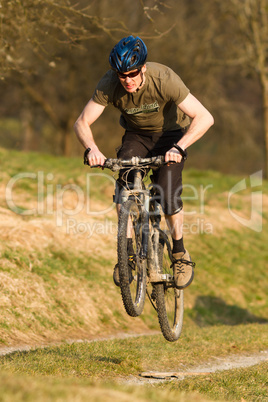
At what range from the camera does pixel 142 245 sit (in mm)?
5852

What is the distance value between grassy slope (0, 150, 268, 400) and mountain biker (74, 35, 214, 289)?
65.4 inches

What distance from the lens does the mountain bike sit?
215 inches

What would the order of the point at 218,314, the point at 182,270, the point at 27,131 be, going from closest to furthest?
the point at 182,270 < the point at 218,314 < the point at 27,131

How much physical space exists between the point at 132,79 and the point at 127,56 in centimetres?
23

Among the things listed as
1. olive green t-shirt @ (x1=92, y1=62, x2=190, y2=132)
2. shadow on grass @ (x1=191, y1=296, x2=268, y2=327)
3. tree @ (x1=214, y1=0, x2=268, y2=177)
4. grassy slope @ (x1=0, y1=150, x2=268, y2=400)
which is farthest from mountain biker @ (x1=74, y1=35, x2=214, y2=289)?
tree @ (x1=214, y1=0, x2=268, y2=177)

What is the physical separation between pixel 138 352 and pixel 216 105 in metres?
22.3

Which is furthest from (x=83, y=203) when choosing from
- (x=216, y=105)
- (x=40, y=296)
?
(x=216, y=105)

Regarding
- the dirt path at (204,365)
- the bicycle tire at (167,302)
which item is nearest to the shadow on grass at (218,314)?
the dirt path at (204,365)

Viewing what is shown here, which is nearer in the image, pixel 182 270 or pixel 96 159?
pixel 96 159

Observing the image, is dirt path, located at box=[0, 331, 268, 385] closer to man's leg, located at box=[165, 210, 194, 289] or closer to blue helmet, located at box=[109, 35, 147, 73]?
man's leg, located at box=[165, 210, 194, 289]

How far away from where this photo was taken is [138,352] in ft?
23.5

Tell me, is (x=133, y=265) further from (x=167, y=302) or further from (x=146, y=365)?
(x=146, y=365)

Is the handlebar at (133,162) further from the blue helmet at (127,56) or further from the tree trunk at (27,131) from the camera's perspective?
the tree trunk at (27,131)

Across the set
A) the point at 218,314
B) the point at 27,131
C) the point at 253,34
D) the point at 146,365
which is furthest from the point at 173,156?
the point at 27,131
